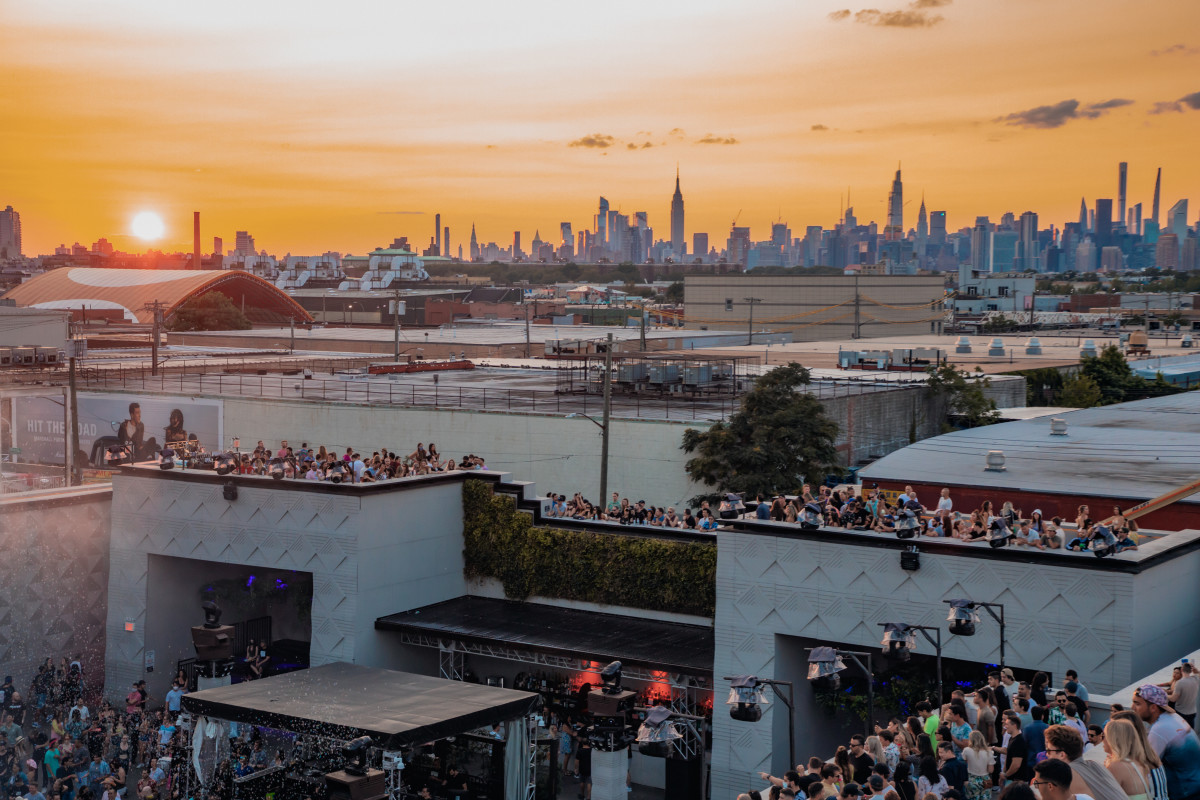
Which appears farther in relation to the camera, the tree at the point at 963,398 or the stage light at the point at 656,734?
the tree at the point at 963,398

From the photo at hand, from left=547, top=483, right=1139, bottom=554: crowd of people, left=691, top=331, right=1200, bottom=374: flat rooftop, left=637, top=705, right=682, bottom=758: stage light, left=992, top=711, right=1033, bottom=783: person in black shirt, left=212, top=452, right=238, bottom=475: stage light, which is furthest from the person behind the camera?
left=691, top=331, right=1200, bottom=374: flat rooftop

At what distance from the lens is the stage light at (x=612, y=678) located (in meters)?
21.4

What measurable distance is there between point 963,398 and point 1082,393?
11554mm

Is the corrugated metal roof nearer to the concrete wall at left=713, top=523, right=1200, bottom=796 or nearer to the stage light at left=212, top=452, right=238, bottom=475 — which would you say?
the concrete wall at left=713, top=523, right=1200, bottom=796

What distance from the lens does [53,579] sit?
99.0 ft

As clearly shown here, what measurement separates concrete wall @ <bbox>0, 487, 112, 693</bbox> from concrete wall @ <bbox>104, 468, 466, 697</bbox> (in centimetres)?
75

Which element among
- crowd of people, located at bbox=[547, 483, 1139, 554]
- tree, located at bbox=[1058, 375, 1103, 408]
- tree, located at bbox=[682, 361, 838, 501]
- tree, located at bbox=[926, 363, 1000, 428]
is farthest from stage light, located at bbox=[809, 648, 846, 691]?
tree, located at bbox=[1058, 375, 1103, 408]

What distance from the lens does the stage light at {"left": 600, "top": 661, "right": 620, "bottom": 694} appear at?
21417 millimetres

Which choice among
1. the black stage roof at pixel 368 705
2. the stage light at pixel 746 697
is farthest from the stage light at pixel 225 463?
the stage light at pixel 746 697

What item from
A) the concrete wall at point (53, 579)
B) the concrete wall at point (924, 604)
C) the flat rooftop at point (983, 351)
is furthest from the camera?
the flat rooftop at point (983, 351)

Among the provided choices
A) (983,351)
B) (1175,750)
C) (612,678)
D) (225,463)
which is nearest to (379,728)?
(612,678)

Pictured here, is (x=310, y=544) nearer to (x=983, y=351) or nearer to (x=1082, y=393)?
(x=1082, y=393)

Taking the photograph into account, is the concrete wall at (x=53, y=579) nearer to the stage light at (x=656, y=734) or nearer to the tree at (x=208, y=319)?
the stage light at (x=656, y=734)

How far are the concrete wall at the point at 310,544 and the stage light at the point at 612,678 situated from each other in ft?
24.5
